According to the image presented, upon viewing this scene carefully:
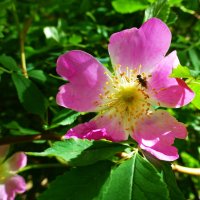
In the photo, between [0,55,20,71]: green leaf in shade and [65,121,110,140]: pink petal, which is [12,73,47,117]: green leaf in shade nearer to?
[0,55,20,71]: green leaf in shade

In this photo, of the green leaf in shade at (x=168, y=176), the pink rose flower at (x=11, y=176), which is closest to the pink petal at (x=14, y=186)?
the pink rose flower at (x=11, y=176)

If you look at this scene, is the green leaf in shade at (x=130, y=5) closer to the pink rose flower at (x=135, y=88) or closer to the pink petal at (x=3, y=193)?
the pink rose flower at (x=135, y=88)

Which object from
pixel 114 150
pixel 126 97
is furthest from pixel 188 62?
pixel 114 150

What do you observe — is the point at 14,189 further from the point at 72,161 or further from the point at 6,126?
the point at 72,161

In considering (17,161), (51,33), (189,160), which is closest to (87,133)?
(17,161)

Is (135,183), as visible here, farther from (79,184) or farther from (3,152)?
(3,152)
